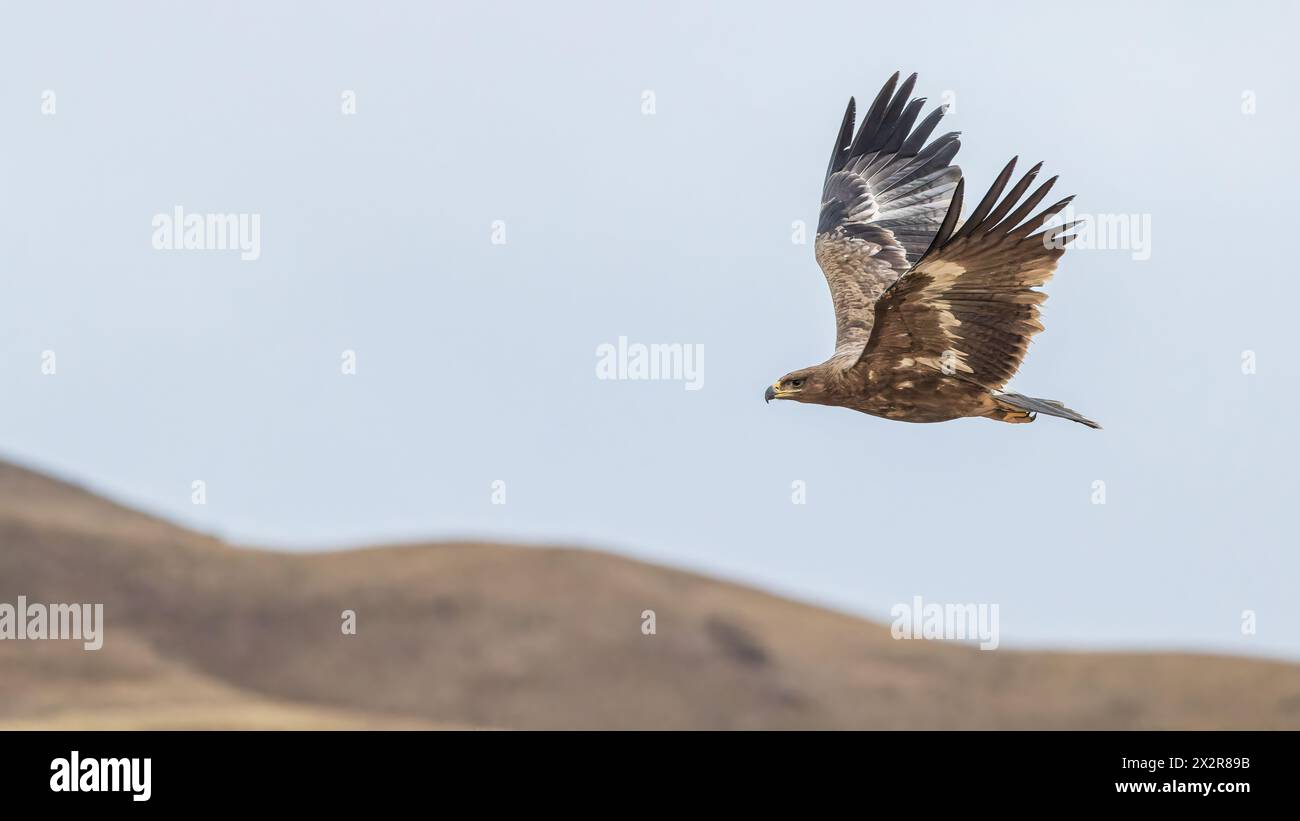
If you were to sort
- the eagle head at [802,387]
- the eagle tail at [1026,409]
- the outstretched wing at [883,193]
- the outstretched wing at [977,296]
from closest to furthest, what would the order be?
the outstretched wing at [977,296] < the eagle tail at [1026,409] < the eagle head at [802,387] < the outstretched wing at [883,193]

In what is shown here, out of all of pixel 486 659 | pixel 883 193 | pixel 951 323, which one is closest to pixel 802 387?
pixel 951 323

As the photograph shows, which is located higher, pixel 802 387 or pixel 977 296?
pixel 977 296

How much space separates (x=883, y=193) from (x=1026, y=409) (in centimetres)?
462

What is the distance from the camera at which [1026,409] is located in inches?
413

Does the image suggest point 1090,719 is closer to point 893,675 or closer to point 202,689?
Result: point 893,675

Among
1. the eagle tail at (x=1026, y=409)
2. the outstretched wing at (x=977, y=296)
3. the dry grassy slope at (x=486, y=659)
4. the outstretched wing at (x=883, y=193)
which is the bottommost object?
the dry grassy slope at (x=486, y=659)

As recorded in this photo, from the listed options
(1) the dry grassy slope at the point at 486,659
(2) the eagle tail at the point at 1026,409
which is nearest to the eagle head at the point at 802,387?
(2) the eagle tail at the point at 1026,409

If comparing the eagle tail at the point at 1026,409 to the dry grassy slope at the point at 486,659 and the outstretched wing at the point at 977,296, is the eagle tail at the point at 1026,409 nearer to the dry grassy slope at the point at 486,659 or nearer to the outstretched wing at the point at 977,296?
the outstretched wing at the point at 977,296

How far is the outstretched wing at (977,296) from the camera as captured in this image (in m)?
9.59

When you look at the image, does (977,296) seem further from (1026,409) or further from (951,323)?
(1026,409)

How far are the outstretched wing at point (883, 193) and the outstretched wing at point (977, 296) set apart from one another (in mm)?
2972

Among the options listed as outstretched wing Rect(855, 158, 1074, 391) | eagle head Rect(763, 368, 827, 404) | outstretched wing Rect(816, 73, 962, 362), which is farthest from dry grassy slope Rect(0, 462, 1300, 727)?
outstretched wing Rect(855, 158, 1074, 391)

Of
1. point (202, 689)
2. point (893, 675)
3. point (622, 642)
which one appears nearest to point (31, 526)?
point (202, 689)

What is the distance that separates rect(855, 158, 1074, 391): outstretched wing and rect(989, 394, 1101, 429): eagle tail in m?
0.14
